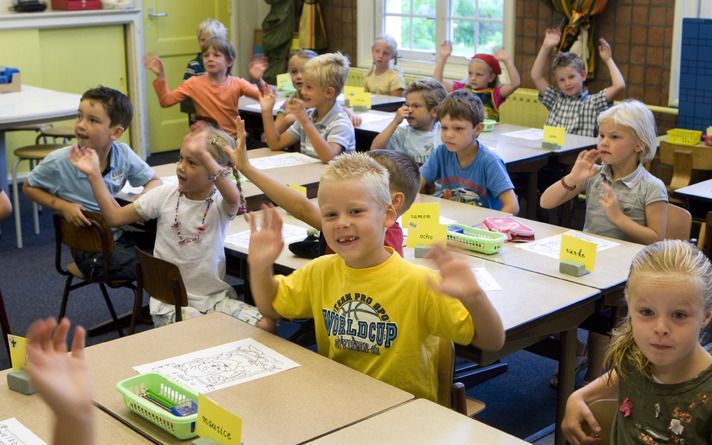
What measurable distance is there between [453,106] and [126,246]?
1445mm

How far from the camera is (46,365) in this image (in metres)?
1.13

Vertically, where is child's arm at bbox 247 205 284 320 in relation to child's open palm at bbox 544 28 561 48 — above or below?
below

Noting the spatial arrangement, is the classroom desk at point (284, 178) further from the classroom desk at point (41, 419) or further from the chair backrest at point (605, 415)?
the chair backrest at point (605, 415)

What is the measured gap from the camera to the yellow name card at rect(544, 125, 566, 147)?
16.1 ft

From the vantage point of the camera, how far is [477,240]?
309 cm

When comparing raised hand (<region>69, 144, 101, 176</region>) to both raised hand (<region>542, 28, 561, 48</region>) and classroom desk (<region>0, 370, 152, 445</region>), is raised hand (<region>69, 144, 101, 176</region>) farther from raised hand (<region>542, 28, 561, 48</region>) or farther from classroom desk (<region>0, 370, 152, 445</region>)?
raised hand (<region>542, 28, 561, 48</region>)

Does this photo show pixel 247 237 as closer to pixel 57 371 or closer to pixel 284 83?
pixel 57 371

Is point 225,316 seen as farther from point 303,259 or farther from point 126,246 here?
point 126,246

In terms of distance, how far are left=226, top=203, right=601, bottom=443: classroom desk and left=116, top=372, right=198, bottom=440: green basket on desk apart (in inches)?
33.4

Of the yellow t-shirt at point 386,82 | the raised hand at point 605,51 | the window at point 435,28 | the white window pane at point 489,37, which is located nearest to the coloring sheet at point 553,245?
the raised hand at point 605,51

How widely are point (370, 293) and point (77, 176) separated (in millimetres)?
2106

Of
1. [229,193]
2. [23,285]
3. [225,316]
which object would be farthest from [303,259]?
[23,285]

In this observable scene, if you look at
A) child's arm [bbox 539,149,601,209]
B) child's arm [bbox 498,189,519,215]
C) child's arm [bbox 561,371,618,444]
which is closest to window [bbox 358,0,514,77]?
child's arm [bbox 498,189,519,215]

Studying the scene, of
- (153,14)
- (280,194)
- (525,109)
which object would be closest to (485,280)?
(280,194)
